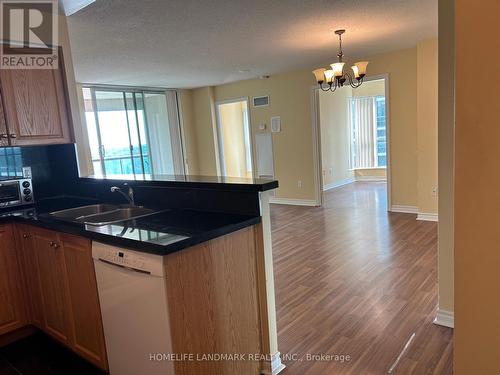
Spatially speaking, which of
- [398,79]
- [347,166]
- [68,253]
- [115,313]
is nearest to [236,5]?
[68,253]

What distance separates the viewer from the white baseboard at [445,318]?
239cm

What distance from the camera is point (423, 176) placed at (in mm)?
5086

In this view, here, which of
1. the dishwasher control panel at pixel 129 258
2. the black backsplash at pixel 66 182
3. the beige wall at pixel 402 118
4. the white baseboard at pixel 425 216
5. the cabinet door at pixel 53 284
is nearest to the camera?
the dishwasher control panel at pixel 129 258

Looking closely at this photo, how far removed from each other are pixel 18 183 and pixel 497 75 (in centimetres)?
322

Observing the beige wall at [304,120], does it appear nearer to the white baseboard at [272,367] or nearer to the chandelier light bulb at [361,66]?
the chandelier light bulb at [361,66]

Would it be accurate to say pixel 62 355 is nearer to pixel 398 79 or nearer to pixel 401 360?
pixel 401 360

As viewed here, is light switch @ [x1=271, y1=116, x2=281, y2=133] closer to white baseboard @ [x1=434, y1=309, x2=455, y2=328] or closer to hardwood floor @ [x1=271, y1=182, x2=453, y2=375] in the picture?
hardwood floor @ [x1=271, y1=182, x2=453, y2=375]

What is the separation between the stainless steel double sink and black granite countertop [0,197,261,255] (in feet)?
0.68

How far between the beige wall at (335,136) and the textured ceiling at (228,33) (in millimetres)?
2263

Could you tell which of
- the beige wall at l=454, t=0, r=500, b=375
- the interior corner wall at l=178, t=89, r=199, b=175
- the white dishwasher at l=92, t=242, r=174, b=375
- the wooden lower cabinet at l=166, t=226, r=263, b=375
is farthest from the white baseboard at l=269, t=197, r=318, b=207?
the beige wall at l=454, t=0, r=500, b=375

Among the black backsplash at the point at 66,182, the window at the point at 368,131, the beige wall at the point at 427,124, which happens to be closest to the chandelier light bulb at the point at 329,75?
the beige wall at the point at 427,124

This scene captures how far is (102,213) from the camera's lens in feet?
8.66

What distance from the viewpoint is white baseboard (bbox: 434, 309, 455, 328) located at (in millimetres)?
2395

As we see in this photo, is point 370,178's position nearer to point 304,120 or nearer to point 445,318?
point 304,120
